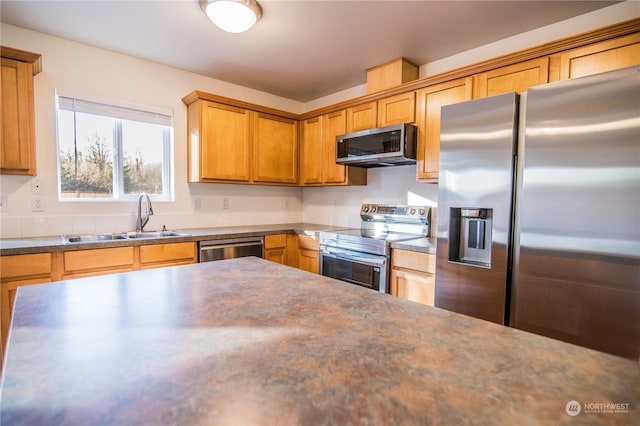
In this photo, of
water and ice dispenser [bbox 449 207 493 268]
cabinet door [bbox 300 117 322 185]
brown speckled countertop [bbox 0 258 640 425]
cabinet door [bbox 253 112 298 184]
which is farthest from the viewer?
cabinet door [bbox 300 117 322 185]

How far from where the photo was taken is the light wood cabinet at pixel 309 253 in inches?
126

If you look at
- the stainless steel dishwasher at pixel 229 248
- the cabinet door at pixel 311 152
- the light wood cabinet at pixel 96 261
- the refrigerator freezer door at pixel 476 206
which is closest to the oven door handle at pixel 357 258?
the refrigerator freezer door at pixel 476 206

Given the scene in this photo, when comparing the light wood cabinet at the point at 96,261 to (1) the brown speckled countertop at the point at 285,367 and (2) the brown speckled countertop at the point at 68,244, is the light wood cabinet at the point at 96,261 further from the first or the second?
(1) the brown speckled countertop at the point at 285,367

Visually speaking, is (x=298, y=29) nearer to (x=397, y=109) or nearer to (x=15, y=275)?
(x=397, y=109)

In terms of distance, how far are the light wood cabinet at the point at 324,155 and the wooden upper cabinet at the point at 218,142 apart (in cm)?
70

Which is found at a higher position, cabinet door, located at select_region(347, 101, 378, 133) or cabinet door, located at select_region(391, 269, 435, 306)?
cabinet door, located at select_region(347, 101, 378, 133)

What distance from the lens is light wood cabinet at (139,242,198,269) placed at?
2500mm

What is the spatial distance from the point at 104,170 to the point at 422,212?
288 centimetres

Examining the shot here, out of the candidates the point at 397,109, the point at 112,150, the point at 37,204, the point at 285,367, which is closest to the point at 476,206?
the point at 397,109

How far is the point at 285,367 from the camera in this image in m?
0.64

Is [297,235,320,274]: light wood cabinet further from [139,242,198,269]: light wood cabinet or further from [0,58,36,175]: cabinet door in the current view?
[0,58,36,175]: cabinet door

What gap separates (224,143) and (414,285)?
87.4 inches

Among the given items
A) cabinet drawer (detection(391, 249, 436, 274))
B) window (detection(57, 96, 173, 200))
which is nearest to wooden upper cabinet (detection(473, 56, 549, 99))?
cabinet drawer (detection(391, 249, 436, 274))

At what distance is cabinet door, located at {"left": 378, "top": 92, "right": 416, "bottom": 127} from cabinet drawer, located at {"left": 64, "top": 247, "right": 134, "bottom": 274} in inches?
93.5
